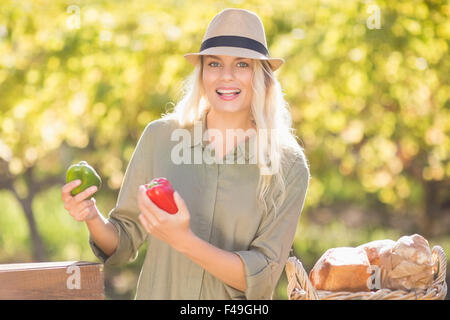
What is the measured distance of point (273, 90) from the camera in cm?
273

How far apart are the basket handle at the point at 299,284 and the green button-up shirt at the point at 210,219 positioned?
0.16 feet

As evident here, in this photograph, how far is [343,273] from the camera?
260cm

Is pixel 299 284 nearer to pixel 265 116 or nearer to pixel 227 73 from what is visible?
pixel 265 116

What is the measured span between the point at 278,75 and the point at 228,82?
3381 millimetres

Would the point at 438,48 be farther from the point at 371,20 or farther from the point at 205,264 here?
the point at 205,264

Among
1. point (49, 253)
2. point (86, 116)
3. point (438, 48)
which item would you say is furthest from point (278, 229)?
point (49, 253)

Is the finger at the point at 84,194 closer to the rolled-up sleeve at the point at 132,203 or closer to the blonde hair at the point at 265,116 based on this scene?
the rolled-up sleeve at the point at 132,203

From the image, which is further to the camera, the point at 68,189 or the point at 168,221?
the point at 68,189

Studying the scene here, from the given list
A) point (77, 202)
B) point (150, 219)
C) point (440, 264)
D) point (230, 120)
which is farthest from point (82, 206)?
point (440, 264)

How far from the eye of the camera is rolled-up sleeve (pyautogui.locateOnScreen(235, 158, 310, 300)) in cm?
244

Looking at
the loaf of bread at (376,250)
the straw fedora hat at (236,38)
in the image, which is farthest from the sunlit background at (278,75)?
the loaf of bread at (376,250)

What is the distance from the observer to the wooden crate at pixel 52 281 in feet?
6.72

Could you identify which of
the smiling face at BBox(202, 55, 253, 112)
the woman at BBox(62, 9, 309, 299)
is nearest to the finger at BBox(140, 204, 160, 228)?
the woman at BBox(62, 9, 309, 299)
